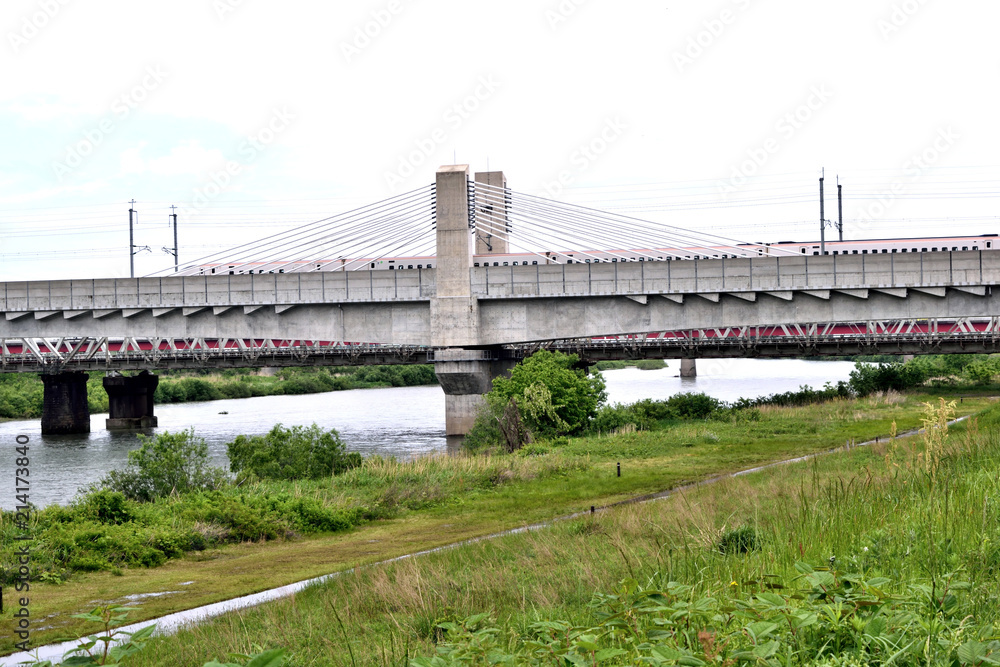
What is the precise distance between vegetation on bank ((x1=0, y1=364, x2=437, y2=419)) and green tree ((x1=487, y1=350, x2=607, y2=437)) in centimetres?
5057

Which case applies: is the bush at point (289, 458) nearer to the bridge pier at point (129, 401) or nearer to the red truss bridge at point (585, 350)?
the red truss bridge at point (585, 350)

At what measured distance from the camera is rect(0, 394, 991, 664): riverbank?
573 inches

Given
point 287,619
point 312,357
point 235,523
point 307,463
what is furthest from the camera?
point 312,357

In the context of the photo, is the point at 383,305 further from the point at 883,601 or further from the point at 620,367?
the point at 620,367

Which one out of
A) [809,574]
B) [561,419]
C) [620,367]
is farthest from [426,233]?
[620,367]

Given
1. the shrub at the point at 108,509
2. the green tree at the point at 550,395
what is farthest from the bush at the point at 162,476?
the green tree at the point at 550,395

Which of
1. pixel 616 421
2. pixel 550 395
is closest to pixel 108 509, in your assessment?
pixel 550 395

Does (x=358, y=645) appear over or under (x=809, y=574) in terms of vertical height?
under

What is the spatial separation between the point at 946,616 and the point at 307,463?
23165 mm

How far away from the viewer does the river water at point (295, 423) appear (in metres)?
36.3

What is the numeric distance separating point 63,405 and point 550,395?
124ft

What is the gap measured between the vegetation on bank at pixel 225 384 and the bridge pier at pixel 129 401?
48.2 ft

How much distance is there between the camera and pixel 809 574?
6336 mm

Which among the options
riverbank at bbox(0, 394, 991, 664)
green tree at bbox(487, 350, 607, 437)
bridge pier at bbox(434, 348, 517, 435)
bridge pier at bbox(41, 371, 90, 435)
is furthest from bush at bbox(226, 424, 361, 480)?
bridge pier at bbox(41, 371, 90, 435)
